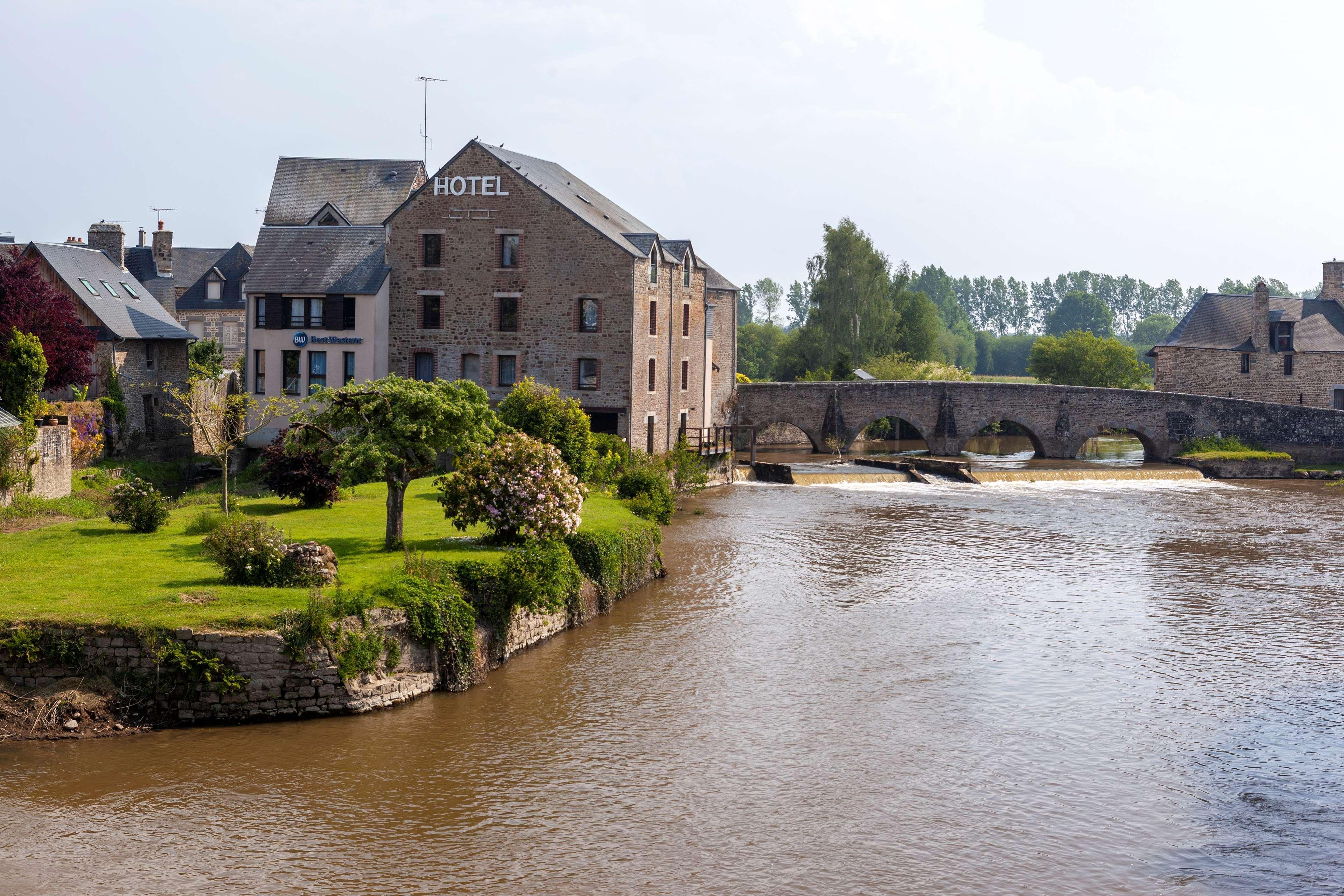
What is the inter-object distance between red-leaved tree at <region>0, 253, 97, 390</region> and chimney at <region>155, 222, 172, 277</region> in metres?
34.7

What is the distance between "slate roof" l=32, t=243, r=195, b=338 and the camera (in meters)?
38.1

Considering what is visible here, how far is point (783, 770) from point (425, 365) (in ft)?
99.3

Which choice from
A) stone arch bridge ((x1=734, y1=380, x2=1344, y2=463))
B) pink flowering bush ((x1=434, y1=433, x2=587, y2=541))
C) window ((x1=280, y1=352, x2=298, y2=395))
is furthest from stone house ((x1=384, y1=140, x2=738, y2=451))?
pink flowering bush ((x1=434, y1=433, x2=587, y2=541))

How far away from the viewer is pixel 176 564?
747 inches

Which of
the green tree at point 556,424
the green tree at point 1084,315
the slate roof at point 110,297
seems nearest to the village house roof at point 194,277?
the slate roof at point 110,297

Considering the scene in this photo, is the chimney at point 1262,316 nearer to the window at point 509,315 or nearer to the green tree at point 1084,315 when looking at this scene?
the window at point 509,315

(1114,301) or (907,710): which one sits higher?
(1114,301)

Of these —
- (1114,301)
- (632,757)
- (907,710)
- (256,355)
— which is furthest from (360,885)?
(1114,301)

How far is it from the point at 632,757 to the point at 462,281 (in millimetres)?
29248

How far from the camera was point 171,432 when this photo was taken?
129 ft

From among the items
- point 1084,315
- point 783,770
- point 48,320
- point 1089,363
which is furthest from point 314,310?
point 1084,315

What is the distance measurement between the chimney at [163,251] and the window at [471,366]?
108 feet

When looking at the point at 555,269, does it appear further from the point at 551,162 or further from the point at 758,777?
the point at 758,777

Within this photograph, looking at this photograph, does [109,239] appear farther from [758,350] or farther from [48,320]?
[758,350]
